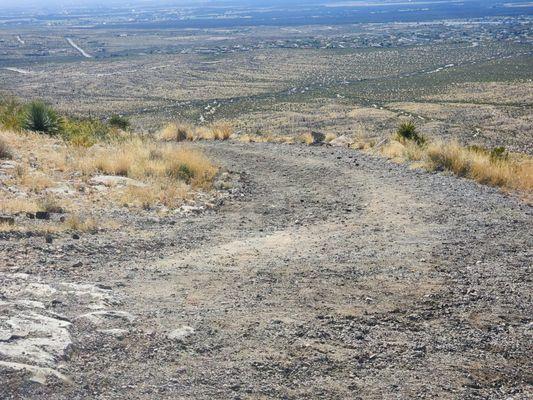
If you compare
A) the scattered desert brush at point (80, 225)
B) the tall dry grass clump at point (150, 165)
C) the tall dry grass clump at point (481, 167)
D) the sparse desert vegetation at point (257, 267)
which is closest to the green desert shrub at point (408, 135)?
the sparse desert vegetation at point (257, 267)

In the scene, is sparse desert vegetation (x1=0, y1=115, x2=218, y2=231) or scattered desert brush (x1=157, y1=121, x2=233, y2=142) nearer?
sparse desert vegetation (x1=0, y1=115, x2=218, y2=231)

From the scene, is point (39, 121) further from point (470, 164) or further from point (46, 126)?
point (470, 164)

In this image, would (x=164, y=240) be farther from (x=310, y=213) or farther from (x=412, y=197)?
(x=412, y=197)

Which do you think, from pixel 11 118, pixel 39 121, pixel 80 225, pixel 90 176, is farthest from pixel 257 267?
pixel 11 118

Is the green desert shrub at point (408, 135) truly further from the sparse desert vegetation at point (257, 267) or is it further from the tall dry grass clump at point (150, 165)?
the tall dry grass clump at point (150, 165)

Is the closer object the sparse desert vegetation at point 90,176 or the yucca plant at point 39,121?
the sparse desert vegetation at point 90,176

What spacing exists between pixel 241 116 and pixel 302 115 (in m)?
4.45

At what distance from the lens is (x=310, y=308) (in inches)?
265

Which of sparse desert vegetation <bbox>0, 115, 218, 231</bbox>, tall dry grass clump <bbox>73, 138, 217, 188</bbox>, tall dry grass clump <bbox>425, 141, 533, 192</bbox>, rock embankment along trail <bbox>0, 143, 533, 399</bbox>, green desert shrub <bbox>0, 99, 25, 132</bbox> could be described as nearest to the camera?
rock embankment along trail <bbox>0, 143, 533, 399</bbox>

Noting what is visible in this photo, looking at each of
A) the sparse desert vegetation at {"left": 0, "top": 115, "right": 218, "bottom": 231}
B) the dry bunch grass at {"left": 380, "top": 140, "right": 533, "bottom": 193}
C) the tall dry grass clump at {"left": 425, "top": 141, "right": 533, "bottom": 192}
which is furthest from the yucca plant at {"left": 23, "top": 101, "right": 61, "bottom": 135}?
the tall dry grass clump at {"left": 425, "top": 141, "right": 533, "bottom": 192}

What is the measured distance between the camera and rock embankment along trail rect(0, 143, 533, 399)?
17.7ft

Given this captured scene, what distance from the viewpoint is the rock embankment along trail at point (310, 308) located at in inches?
212

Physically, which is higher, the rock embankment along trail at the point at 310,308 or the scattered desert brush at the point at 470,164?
the rock embankment along trail at the point at 310,308

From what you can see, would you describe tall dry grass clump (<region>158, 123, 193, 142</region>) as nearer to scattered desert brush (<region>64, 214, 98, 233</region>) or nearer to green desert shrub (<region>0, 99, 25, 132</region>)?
green desert shrub (<region>0, 99, 25, 132</region>)
